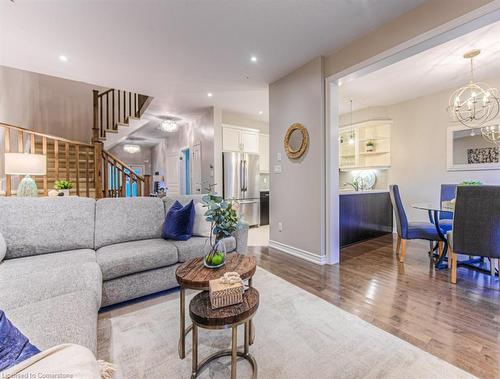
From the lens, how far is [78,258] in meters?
1.93

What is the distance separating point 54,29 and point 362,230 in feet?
16.8

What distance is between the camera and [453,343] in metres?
1.54

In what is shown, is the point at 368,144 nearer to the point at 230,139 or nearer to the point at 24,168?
the point at 230,139

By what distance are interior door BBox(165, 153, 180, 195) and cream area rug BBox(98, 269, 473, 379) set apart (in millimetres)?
5778

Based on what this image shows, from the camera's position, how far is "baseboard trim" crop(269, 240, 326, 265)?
3.09 m

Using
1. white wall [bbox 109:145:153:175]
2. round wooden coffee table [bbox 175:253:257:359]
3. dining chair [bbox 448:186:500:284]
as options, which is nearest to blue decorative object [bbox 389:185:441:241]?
dining chair [bbox 448:186:500:284]

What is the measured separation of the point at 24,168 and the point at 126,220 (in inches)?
75.8

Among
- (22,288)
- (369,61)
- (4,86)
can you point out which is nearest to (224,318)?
(22,288)

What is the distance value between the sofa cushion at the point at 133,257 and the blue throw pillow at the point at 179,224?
0.13 m

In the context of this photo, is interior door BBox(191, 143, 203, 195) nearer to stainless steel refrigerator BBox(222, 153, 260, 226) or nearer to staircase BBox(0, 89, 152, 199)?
stainless steel refrigerator BBox(222, 153, 260, 226)

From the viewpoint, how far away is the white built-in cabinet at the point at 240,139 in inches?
206

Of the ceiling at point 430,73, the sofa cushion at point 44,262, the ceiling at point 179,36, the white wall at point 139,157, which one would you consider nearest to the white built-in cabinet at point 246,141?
the ceiling at point 179,36

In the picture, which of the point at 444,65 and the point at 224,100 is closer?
the point at 444,65

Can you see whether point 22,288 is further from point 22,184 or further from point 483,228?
point 483,228
